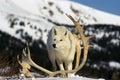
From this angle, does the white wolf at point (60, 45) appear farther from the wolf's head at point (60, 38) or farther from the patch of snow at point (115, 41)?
the patch of snow at point (115, 41)

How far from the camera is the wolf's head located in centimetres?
1433

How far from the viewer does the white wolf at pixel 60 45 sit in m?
14.4

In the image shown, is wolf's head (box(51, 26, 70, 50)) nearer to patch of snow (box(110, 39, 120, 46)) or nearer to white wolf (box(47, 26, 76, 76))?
white wolf (box(47, 26, 76, 76))

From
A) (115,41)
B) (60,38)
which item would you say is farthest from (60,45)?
(115,41)

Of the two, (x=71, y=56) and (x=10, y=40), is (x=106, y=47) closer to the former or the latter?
(x=10, y=40)

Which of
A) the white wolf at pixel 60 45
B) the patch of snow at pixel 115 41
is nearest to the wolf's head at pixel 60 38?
the white wolf at pixel 60 45

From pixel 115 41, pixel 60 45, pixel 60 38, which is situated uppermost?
pixel 60 38

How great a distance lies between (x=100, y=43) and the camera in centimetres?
19125

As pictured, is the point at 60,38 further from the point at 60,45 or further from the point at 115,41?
the point at 115,41

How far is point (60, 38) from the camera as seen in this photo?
14.4 m

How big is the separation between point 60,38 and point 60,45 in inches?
6.3

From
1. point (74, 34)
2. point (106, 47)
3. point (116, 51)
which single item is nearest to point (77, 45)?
point (74, 34)

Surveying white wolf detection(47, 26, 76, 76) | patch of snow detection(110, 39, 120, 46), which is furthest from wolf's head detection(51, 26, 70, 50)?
patch of snow detection(110, 39, 120, 46)

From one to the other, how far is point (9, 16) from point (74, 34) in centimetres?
18140
